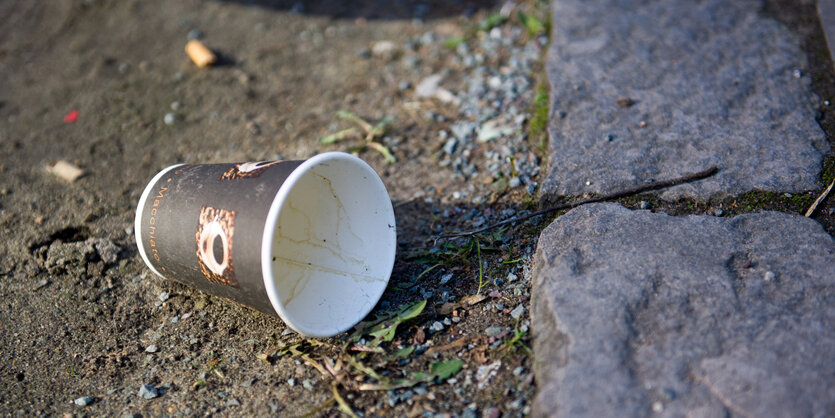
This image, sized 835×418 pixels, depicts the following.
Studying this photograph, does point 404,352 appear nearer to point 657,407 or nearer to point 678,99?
point 657,407

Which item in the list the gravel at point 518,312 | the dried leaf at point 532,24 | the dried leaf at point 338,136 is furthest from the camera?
the dried leaf at point 532,24

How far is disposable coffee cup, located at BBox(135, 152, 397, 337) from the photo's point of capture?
1961 millimetres

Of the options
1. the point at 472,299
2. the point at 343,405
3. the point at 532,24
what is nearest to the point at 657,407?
the point at 472,299

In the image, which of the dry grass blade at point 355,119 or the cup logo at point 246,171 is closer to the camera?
the cup logo at point 246,171

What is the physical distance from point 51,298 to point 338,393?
4.50 ft

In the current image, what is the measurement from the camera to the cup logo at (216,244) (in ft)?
6.56

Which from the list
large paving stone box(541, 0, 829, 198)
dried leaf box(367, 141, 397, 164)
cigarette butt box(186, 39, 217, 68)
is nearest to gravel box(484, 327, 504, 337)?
large paving stone box(541, 0, 829, 198)

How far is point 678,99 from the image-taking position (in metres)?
2.89

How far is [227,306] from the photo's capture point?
2406 mm

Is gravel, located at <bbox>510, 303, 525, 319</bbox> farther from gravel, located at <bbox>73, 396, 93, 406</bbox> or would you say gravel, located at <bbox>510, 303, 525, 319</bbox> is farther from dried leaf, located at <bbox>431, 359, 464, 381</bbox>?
gravel, located at <bbox>73, 396, 93, 406</bbox>

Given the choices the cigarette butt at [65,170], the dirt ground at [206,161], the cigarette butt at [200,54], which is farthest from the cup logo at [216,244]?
the cigarette butt at [200,54]

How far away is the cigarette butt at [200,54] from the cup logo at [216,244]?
81.3 inches

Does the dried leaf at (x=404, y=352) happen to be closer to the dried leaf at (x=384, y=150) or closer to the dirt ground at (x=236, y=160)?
the dirt ground at (x=236, y=160)

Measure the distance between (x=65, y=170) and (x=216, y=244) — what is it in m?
1.62
